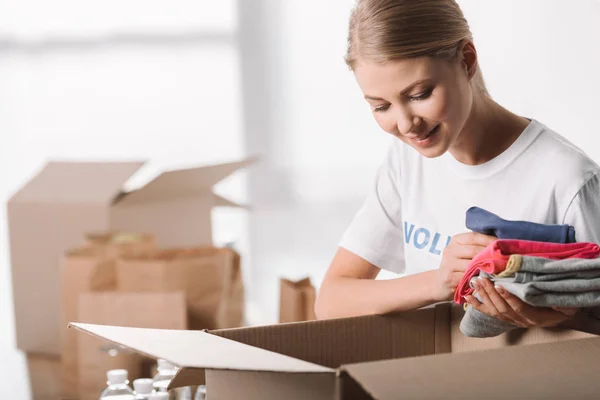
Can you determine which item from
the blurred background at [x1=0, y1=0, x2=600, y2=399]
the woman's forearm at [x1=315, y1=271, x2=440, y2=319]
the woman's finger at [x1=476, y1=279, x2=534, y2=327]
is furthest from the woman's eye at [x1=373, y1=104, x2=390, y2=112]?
the blurred background at [x1=0, y1=0, x2=600, y2=399]

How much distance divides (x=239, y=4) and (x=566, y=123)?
219 centimetres

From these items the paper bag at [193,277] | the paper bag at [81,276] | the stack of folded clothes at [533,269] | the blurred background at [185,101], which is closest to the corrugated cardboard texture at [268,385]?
the stack of folded clothes at [533,269]

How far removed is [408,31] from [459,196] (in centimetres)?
30

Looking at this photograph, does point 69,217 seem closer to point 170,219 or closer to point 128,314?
point 170,219

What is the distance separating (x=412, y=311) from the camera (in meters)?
1.15

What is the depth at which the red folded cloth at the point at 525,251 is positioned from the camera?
938 mm

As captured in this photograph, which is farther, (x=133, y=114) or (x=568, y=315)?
(x=133, y=114)

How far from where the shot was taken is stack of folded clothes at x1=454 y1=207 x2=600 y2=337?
36.0 inches

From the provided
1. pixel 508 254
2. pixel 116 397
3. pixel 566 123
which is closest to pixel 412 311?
pixel 508 254

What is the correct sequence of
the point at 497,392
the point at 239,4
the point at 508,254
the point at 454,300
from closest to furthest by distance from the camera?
the point at 497,392 → the point at 508,254 → the point at 454,300 → the point at 239,4

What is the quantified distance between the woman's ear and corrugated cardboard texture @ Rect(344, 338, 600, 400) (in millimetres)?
496

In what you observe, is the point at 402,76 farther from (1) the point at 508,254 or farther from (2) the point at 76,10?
(2) the point at 76,10

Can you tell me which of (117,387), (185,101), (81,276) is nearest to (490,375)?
(117,387)

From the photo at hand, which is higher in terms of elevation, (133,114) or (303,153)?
(133,114)
